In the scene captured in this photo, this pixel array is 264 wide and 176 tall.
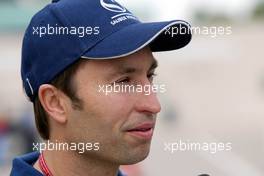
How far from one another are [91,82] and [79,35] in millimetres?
174

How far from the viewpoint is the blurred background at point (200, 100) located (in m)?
16.3

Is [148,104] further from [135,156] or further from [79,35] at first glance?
[79,35]

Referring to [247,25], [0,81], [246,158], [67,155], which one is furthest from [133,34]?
[247,25]

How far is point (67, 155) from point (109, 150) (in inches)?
7.4

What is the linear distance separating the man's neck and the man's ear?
0.43ft

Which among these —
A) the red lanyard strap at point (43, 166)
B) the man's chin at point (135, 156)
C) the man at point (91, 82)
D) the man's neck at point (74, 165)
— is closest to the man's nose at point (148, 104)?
the man at point (91, 82)

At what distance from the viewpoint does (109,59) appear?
2.96 m

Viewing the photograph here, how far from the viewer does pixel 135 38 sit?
9.71ft

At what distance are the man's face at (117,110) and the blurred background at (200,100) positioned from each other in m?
8.56

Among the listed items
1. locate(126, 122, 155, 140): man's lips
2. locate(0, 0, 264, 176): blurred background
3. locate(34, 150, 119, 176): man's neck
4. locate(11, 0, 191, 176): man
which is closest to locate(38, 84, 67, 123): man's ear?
locate(11, 0, 191, 176): man

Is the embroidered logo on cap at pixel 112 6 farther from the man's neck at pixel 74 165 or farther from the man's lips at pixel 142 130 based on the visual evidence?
the man's neck at pixel 74 165

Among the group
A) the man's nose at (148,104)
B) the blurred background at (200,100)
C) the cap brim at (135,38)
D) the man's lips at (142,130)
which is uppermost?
the cap brim at (135,38)

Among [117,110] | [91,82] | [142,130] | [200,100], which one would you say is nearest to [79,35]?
[91,82]

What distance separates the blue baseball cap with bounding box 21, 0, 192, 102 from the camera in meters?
2.96
